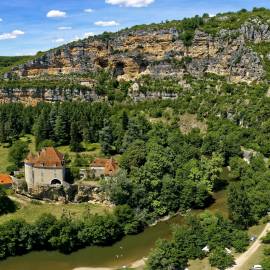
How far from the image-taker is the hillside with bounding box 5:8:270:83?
10219 centimetres

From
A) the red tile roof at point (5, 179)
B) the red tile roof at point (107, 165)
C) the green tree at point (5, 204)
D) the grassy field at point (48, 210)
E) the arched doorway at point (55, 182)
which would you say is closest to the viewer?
the grassy field at point (48, 210)

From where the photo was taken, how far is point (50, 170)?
59406 millimetres

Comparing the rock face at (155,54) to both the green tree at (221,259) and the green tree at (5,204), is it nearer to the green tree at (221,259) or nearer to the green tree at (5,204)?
the green tree at (5,204)

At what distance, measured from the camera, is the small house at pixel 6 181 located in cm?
6042

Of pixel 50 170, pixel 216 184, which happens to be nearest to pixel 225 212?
pixel 216 184

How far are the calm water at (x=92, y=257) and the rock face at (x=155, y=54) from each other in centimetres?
5809

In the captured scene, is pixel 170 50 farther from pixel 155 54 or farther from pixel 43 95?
pixel 43 95

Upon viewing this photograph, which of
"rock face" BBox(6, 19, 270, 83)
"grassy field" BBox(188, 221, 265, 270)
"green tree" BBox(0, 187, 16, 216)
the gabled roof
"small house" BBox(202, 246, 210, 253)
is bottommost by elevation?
"grassy field" BBox(188, 221, 265, 270)

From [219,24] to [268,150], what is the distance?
49167mm

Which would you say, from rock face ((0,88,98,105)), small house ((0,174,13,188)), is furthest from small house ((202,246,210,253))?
rock face ((0,88,98,105))

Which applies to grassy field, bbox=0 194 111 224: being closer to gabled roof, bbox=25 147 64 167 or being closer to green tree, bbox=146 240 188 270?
gabled roof, bbox=25 147 64 167

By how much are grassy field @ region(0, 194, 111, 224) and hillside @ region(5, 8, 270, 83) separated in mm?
53616

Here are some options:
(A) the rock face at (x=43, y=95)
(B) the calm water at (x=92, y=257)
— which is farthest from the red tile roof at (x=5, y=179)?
(A) the rock face at (x=43, y=95)

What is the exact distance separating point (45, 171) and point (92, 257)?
1620 centimetres
